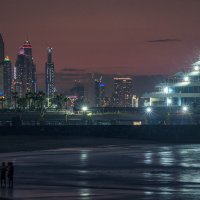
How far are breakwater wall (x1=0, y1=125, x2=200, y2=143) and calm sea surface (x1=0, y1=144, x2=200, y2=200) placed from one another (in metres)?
44.3

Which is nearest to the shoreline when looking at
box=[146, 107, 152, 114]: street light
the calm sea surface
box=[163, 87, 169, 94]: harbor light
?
the calm sea surface

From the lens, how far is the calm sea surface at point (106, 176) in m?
50.5

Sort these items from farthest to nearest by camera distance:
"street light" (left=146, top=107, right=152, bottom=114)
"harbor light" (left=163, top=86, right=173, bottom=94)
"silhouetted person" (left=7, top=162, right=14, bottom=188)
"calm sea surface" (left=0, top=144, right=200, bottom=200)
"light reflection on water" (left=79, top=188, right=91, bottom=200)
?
A: "harbor light" (left=163, top=86, right=173, bottom=94), "street light" (left=146, top=107, right=152, bottom=114), "silhouetted person" (left=7, top=162, right=14, bottom=188), "calm sea surface" (left=0, top=144, right=200, bottom=200), "light reflection on water" (left=79, top=188, right=91, bottom=200)

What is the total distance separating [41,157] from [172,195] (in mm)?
33365

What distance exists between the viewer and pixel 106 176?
60688 millimetres

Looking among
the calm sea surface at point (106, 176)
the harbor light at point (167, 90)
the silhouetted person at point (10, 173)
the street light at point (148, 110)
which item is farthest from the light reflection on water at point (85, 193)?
the harbor light at point (167, 90)

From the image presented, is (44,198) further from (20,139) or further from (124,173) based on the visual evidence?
(20,139)

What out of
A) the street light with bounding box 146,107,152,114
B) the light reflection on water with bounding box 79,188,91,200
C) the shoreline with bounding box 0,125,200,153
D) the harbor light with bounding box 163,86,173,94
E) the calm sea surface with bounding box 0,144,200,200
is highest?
the harbor light with bounding box 163,86,173,94

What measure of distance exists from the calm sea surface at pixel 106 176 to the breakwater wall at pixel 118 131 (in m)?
44.3

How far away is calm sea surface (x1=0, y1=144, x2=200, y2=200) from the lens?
50.5 meters

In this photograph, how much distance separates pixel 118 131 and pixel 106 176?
74.4m

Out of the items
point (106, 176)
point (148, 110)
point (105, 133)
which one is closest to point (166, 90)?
point (148, 110)

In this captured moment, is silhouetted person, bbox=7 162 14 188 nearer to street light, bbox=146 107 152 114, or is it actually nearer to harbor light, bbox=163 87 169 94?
street light, bbox=146 107 152 114

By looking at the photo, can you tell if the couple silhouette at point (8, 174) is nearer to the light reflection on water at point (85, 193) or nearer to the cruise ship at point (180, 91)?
the light reflection on water at point (85, 193)
